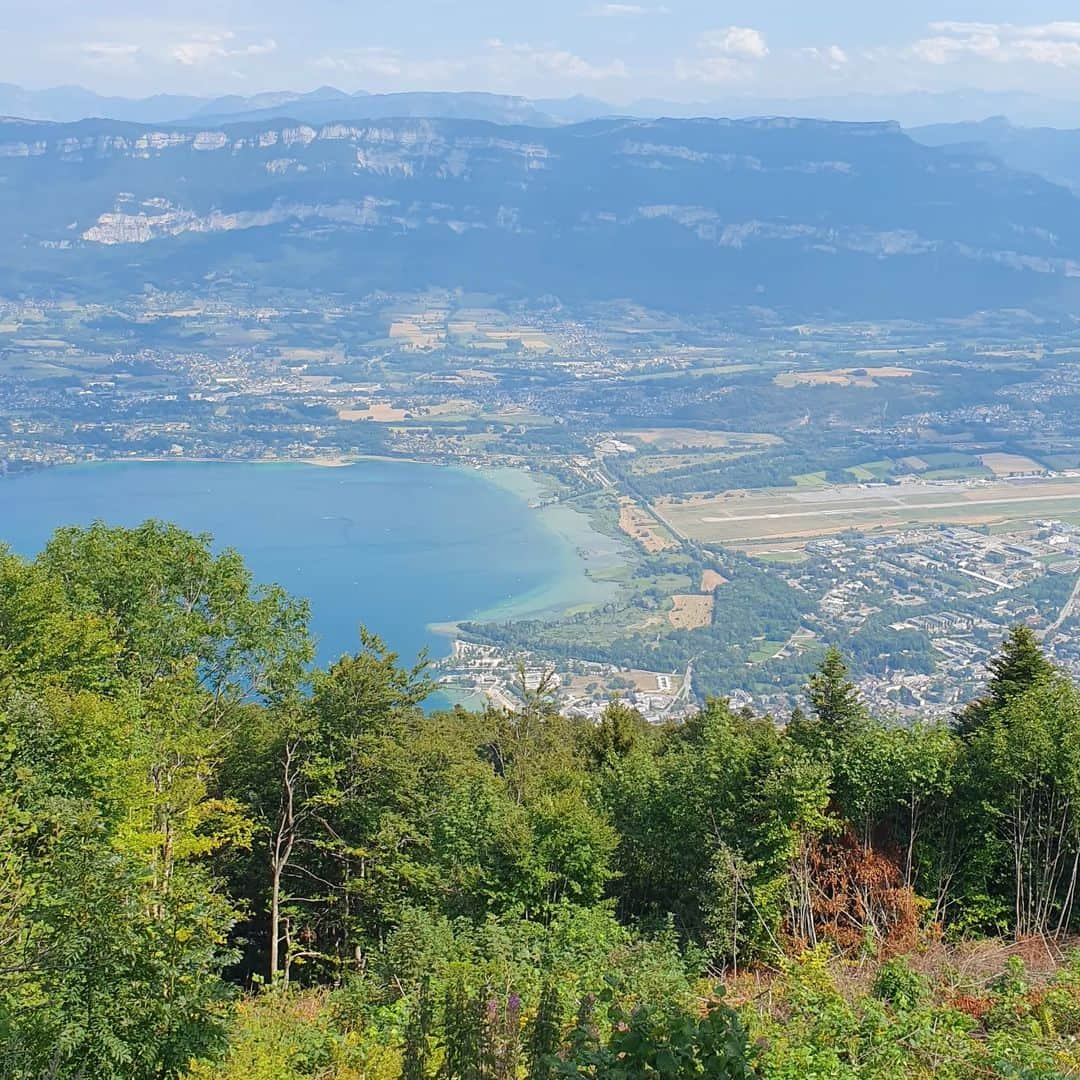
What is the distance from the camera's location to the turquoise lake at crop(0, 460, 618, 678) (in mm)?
52562

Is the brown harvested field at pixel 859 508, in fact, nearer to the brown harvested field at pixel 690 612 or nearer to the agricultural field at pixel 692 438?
the brown harvested field at pixel 690 612

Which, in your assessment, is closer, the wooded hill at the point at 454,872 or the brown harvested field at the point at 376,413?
the wooded hill at the point at 454,872

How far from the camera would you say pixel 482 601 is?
176 feet

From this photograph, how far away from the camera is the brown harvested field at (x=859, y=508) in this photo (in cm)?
6291

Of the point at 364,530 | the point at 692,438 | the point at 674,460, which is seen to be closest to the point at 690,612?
the point at 364,530

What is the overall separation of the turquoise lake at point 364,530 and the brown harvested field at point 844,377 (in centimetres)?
3819

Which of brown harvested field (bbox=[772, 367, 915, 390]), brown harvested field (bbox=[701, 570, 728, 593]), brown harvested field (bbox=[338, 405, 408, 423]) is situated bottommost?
brown harvested field (bbox=[701, 570, 728, 593])

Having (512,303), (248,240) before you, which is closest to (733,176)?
(512,303)

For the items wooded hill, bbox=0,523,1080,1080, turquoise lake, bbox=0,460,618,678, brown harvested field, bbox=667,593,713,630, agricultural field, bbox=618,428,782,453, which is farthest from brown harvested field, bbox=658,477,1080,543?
wooded hill, bbox=0,523,1080,1080

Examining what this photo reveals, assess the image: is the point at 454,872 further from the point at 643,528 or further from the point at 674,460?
the point at 674,460

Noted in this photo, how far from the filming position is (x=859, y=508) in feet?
222

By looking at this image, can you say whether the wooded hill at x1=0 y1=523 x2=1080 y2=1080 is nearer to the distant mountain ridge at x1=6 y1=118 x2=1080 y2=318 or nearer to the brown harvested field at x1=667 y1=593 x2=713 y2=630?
the brown harvested field at x1=667 y1=593 x2=713 y2=630

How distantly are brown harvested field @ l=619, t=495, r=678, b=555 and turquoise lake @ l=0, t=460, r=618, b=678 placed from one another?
5.94 ft

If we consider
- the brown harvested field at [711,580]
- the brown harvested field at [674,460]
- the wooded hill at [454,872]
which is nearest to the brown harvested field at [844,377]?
the brown harvested field at [674,460]
